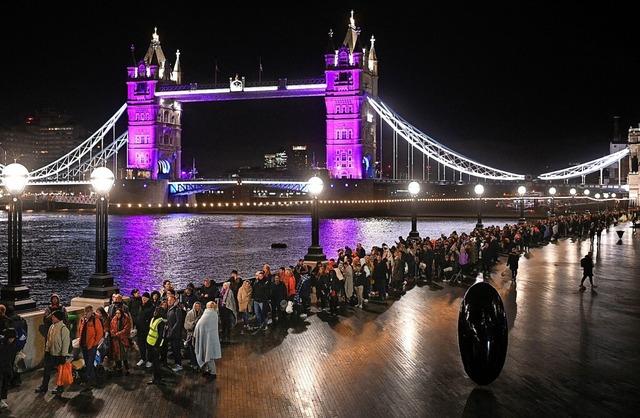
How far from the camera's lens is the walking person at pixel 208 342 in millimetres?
11023

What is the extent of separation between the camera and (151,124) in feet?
387

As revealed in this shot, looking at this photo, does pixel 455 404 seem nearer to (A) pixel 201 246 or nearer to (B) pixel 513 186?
(A) pixel 201 246

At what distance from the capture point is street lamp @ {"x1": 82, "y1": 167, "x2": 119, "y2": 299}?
14156 millimetres

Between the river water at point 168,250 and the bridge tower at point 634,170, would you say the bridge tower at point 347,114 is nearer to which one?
the river water at point 168,250

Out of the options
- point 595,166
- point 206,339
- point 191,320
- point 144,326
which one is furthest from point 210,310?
point 595,166

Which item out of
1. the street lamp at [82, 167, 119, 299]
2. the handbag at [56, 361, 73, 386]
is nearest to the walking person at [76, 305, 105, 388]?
the handbag at [56, 361, 73, 386]

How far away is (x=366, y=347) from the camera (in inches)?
503

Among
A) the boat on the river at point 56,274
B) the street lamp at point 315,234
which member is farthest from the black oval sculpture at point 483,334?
the boat on the river at point 56,274

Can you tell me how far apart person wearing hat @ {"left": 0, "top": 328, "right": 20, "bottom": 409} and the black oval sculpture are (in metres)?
6.71

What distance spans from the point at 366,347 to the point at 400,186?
94.2 meters

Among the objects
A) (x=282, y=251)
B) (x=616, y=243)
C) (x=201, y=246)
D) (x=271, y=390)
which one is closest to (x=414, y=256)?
(x=271, y=390)

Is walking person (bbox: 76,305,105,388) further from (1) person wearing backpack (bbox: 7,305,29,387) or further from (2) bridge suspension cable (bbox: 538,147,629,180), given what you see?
(2) bridge suspension cable (bbox: 538,147,629,180)

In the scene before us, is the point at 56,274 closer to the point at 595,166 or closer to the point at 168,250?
the point at 168,250

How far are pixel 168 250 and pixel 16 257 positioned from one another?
30.7 meters
